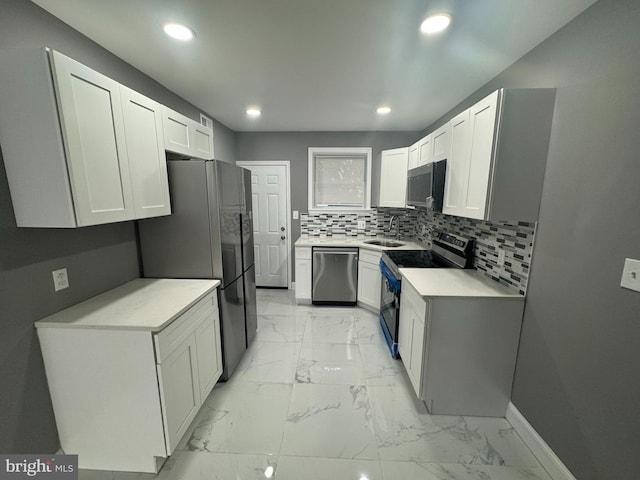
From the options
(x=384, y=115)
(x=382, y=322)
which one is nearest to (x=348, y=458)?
(x=382, y=322)

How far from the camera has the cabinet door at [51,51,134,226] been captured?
44.2 inches

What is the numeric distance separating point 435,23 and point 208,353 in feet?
8.05

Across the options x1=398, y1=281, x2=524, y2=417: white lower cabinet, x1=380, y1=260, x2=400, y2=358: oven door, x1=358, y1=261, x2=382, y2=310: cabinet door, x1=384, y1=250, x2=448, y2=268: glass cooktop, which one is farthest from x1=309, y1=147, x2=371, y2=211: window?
x1=398, y1=281, x2=524, y2=417: white lower cabinet

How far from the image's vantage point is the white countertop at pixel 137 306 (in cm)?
128

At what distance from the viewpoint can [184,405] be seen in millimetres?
1520

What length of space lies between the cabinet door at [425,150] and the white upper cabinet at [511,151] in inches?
32.1

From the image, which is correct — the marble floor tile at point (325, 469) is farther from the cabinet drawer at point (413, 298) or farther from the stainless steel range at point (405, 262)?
the stainless steel range at point (405, 262)

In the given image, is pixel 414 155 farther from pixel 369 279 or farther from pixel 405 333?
pixel 405 333

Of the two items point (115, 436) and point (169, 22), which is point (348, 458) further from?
point (169, 22)

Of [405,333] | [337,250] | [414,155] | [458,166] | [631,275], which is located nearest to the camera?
[631,275]

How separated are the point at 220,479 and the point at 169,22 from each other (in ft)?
8.19

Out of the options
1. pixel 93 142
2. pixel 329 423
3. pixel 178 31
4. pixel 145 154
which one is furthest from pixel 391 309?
pixel 178 31

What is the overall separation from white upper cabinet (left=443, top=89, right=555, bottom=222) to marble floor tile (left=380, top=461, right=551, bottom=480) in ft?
4.71

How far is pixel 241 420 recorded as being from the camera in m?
1.77
